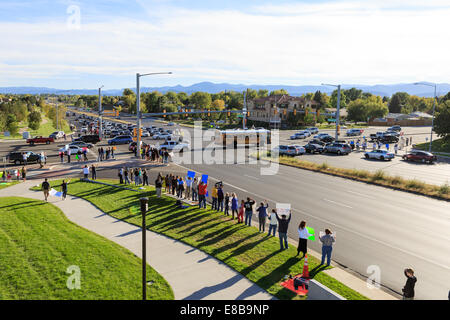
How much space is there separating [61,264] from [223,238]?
650 centimetres

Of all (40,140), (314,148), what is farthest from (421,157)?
(40,140)

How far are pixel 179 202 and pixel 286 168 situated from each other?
58.2 ft

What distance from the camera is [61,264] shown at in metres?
12.1

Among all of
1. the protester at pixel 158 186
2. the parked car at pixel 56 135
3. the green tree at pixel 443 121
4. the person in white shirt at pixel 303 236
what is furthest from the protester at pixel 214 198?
the parked car at pixel 56 135

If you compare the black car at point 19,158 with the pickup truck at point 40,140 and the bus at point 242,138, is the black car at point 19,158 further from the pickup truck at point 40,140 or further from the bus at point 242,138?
the bus at point 242,138

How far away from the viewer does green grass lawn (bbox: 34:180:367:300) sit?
11.5 metres

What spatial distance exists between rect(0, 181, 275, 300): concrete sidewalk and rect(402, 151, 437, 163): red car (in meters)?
36.2

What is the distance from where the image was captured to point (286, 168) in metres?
34.7

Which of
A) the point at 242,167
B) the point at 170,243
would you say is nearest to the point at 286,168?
the point at 242,167

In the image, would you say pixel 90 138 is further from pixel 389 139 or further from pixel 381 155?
pixel 389 139

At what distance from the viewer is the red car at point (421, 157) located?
3975 cm

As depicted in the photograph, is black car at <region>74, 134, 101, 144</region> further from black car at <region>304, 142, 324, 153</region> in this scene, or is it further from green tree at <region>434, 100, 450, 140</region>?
green tree at <region>434, 100, 450, 140</region>
